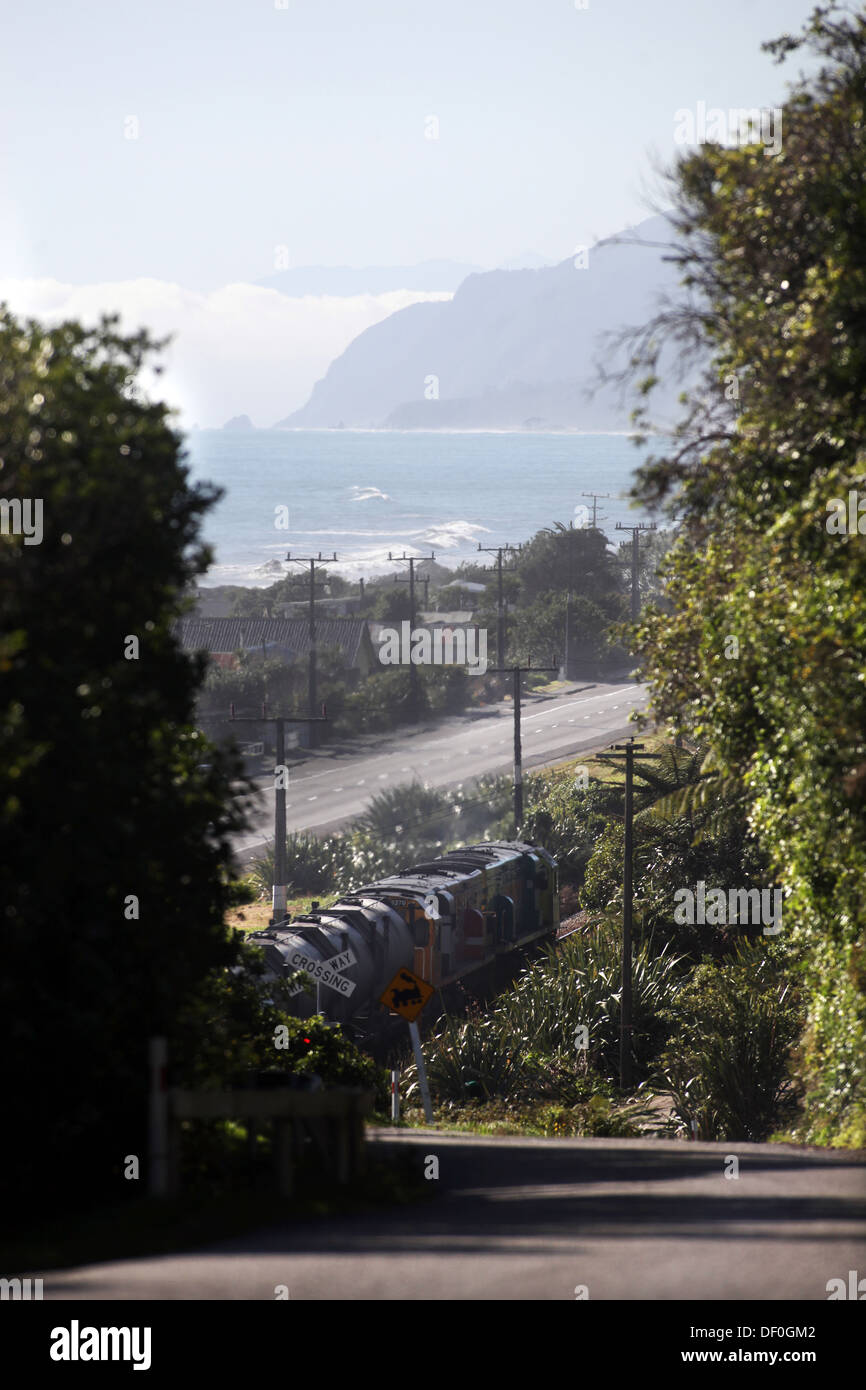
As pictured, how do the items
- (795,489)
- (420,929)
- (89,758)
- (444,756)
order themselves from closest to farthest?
(89,758) < (795,489) < (420,929) < (444,756)

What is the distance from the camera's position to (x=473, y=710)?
8825 centimetres

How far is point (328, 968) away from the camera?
26625 millimetres

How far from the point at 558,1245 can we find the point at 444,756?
62751mm

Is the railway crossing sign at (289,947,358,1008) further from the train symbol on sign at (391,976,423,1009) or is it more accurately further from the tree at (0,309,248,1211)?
the tree at (0,309,248,1211)

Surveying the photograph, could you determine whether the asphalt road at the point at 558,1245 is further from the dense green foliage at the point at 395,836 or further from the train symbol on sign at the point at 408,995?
the dense green foliage at the point at 395,836

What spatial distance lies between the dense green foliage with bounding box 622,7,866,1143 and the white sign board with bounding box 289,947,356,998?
1206cm

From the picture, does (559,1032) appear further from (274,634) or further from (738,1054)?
(274,634)

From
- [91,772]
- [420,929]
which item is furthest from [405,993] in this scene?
[91,772]

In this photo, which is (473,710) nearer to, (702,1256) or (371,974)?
(371,974)

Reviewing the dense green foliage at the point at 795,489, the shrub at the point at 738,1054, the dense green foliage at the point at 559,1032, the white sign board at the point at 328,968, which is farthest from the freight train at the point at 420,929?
the dense green foliage at the point at 795,489

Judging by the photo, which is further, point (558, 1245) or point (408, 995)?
point (408, 995)

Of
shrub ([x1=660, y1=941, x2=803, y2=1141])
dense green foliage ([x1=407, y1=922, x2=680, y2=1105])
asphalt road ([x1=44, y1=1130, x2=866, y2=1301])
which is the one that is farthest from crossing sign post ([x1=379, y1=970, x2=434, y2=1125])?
asphalt road ([x1=44, y1=1130, x2=866, y2=1301])

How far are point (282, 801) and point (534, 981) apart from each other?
15960 mm

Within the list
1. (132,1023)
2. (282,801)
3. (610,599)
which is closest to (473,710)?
(610,599)
